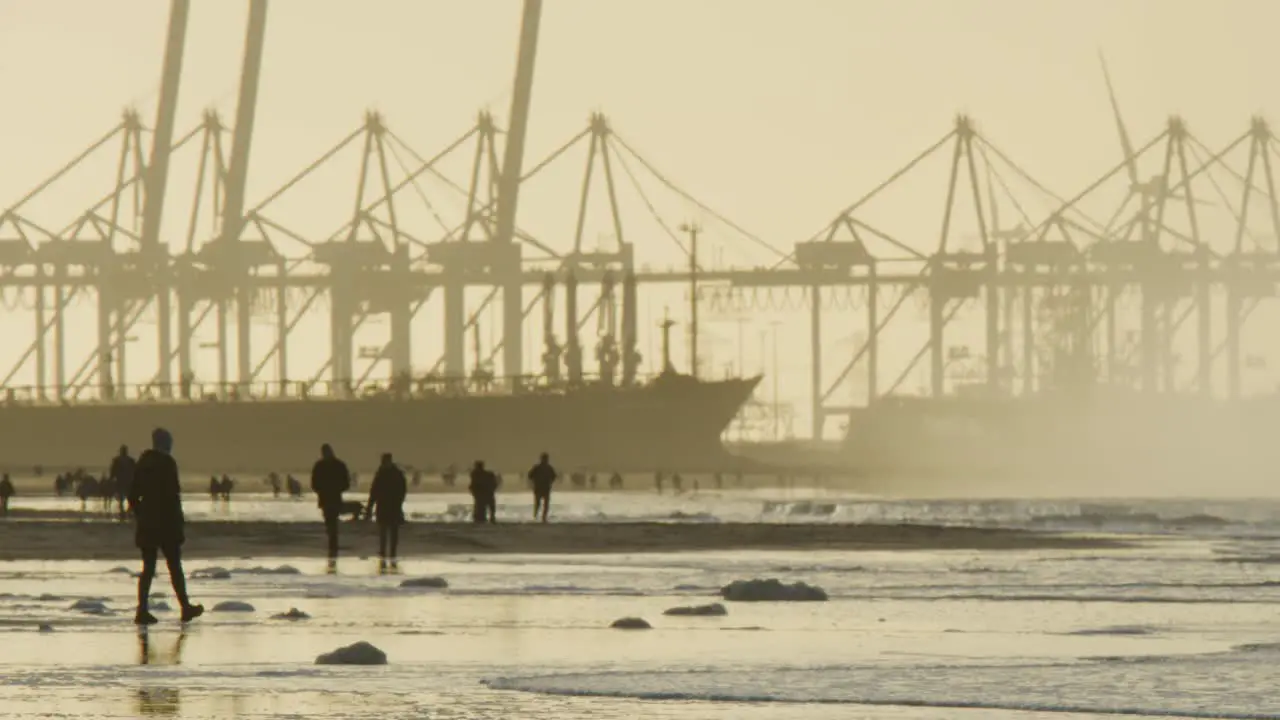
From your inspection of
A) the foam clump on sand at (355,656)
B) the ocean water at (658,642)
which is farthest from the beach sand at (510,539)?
the foam clump on sand at (355,656)

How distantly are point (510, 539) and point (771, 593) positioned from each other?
40.3ft

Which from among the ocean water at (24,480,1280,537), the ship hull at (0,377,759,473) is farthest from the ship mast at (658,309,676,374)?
the ocean water at (24,480,1280,537)

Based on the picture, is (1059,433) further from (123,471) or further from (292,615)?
(292,615)

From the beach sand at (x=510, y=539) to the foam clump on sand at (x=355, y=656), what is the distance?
1255cm

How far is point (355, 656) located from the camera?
46.9 ft

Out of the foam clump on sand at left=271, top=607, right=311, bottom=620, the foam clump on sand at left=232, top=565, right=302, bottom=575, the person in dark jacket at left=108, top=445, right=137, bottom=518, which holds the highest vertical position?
the person in dark jacket at left=108, top=445, right=137, bottom=518

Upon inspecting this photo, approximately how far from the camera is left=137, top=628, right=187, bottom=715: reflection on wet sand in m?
12.1

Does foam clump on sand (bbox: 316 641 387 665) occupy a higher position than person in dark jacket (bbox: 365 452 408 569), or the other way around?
person in dark jacket (bbox: 365 452 408 569)

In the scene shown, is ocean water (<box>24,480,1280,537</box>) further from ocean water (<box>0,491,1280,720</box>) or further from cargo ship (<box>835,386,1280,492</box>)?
cargo ship (<box>835,386,1280,492</box>)

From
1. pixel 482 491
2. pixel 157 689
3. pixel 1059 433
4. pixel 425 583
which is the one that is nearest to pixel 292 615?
pixel 425 583

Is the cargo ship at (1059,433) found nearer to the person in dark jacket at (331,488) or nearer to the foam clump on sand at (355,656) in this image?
the person in dark jacket at (331,488)

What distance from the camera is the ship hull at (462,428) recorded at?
129 m

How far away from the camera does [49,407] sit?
445ft

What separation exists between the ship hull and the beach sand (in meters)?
90.3
